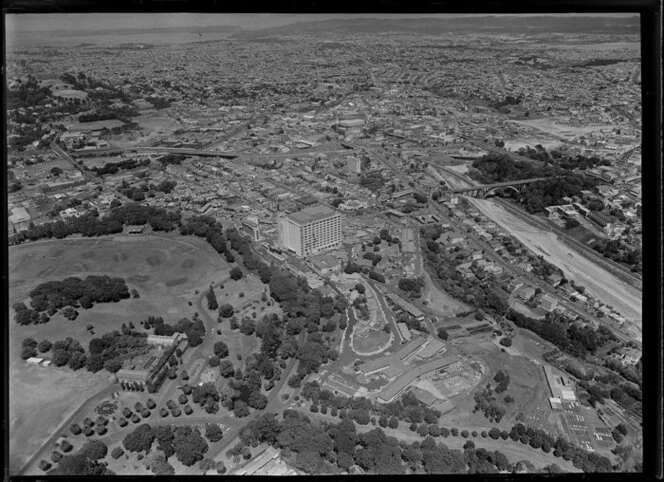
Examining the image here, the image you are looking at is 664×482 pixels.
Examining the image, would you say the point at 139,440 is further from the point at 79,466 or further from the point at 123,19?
the point at 123,19

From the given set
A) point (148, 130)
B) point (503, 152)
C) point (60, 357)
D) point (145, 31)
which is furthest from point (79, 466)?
point (503, 152)

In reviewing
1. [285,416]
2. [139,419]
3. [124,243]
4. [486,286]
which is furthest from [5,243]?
[486,286]

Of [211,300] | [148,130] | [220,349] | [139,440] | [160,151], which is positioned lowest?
[139,440]

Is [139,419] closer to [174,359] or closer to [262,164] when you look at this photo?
[174,359]

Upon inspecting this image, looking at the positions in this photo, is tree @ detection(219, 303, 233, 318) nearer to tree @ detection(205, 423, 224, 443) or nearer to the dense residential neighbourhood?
the dense residential neighbourhood

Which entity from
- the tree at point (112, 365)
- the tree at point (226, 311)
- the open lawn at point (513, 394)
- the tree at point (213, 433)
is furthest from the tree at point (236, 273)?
the open lawn at point (513, 394)
